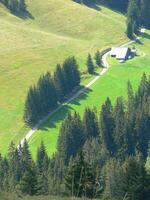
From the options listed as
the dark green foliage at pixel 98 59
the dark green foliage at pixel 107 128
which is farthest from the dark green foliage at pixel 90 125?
the dark green foliage at pixel 98 59

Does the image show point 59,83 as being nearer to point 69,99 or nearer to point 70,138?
point 69,99

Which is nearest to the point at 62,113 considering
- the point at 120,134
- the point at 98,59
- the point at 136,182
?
the point at 120,134

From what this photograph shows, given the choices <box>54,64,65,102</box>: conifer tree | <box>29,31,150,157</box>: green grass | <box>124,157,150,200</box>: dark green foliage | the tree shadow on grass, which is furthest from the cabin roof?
<box>124,157,150,200</box>: dark green foliage

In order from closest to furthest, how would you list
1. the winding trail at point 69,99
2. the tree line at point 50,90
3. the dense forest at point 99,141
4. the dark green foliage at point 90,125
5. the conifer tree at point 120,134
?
the dense forest at point 99,141, the conifer tree at point 120,134, the dark green foliage at point 90,125, the winding trail at point 69,99, the tree line at point 50,90

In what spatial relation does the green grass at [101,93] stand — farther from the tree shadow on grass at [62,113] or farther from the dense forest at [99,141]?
the dense forest at [99,141]

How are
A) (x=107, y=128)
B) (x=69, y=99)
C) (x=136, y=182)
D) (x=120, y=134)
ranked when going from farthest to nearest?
(x=69, y=99) → (x=107, y=128) → (x=120, y=134) → (x=136, y=182)

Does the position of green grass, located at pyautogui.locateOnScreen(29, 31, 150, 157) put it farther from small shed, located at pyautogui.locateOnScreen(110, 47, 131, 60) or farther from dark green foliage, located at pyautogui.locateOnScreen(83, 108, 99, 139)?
dark green foliage, located at pyautogui.locateOnScreen(83, 108, 99, 139)

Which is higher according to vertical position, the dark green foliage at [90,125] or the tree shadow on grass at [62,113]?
the dark green foliage at [90,125]

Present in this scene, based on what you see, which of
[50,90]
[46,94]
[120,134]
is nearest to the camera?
[120,134]
